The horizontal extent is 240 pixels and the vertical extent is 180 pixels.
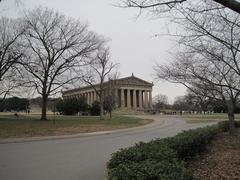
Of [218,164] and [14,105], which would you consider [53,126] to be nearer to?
[218,164]

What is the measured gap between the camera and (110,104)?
6462 cm

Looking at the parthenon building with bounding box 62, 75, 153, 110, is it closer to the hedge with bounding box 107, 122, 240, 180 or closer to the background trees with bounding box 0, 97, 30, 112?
the background trees with bounding box 0, 97, 30, 112

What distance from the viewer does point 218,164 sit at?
9.98 metres

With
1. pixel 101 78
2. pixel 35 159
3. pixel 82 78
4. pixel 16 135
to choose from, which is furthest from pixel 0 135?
pixel 101 78

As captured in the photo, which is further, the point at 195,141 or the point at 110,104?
the point at 110,104

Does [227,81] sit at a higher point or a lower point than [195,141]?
higher

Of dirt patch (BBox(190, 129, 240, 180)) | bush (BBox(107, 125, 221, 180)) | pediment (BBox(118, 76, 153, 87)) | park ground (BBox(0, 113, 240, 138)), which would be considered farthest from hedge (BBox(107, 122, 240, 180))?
pediment (BBox(118, 76, 153, 87))

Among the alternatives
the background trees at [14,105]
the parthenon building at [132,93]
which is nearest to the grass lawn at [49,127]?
the parthenon building at [132,93]

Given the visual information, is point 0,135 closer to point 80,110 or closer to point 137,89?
point 80,110

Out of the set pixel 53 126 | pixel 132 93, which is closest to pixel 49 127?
pixel 53 126

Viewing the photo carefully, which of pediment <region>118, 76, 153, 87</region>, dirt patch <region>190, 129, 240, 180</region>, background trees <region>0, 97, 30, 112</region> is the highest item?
pediment <region>118, 76, 153, 87</region>

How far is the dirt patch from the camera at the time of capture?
27.1 ft

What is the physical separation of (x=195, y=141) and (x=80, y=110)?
6754cm

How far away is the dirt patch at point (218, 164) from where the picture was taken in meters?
8.26
